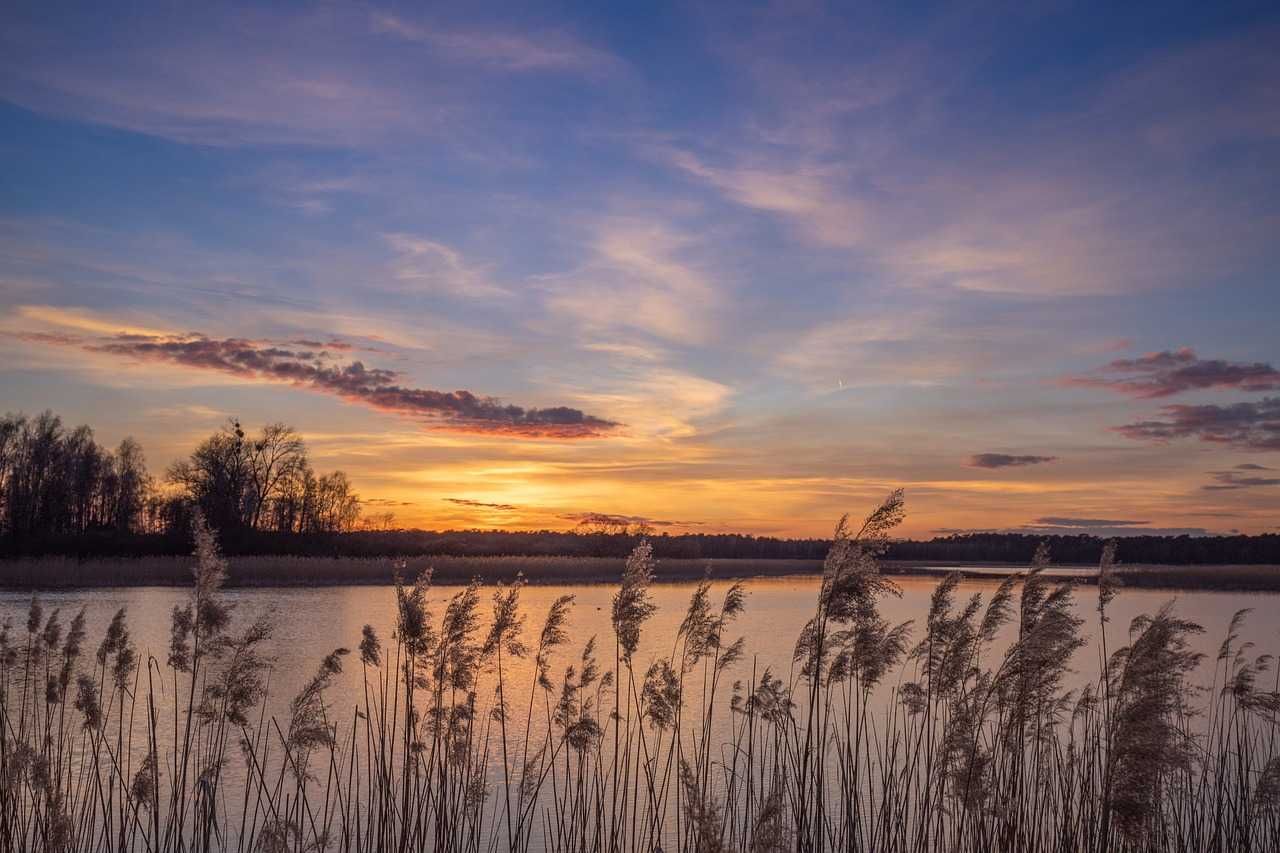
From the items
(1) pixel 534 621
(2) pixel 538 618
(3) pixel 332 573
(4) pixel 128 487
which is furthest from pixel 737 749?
(4) pixel 128 487

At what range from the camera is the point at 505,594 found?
6.66 metres

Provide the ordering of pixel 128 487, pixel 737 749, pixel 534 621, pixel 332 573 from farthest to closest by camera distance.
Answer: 1. pixel 128 487
2. pixel 332 573
3. pixel 534 621
4. pixel 737 749

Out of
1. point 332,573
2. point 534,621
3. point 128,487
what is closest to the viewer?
point 534,621

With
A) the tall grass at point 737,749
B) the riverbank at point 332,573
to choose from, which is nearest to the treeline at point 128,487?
the riverbank at point 332,573

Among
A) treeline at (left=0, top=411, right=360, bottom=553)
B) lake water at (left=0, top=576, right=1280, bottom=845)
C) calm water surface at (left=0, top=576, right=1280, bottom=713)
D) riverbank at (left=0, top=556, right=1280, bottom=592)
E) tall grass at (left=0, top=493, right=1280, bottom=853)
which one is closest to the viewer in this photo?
tall grass at (left=0, top=493, right=1280, bottom=853)

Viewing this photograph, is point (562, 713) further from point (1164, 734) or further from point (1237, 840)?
point (1237, 840)

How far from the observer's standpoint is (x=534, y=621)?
26734 mm

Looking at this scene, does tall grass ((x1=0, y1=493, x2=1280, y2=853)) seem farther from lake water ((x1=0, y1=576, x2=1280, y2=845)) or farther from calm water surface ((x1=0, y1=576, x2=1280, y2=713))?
calm water surface ((x1=0, y1=576, x2=1280, y2=713))

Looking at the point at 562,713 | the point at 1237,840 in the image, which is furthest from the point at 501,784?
the point at 1237,840

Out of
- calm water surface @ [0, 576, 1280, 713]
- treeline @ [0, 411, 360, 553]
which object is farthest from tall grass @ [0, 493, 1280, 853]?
treeline @ [0, 411, 360, 553]

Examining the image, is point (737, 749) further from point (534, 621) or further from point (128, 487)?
point (128, 487)

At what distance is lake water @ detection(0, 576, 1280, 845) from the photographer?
53.6 feet

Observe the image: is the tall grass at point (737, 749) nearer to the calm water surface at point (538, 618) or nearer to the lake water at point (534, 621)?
the lake water at point (534, 621)

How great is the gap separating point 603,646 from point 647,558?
603 inches
